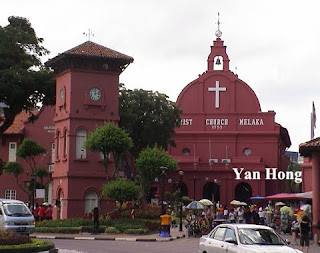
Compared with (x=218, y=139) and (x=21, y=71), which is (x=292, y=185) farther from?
(x=21, y=71)

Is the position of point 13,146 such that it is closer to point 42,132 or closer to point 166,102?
point 42,132

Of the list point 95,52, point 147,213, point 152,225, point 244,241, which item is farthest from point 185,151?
point 244,241

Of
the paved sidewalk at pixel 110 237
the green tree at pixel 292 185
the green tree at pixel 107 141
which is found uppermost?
the green tree at pixel 107 141

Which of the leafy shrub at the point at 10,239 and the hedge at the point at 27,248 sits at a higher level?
the leafy shrub at the point at 10,239

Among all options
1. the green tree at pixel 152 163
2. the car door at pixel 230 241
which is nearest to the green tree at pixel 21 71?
the green tree at pixel 152 163

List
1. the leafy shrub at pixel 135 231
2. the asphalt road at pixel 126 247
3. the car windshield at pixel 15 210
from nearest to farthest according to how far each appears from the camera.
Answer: the asphalt road at pixel 126 247, the car windshield at pixel 15 210, the leafy shrub at pixel 135 231

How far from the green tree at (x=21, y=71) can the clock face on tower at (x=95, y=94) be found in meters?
5.97

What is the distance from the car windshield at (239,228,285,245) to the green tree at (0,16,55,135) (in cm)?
3006

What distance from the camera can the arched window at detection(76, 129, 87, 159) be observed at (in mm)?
40469

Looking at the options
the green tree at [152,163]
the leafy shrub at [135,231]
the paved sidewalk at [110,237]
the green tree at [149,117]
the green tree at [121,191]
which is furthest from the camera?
the green tree at [149,117]

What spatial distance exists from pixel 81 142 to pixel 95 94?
317cm

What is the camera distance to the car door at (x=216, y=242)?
16902mm

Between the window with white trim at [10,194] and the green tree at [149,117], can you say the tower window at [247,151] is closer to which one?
the green tree at [149,117]

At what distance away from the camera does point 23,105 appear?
46.9 m
